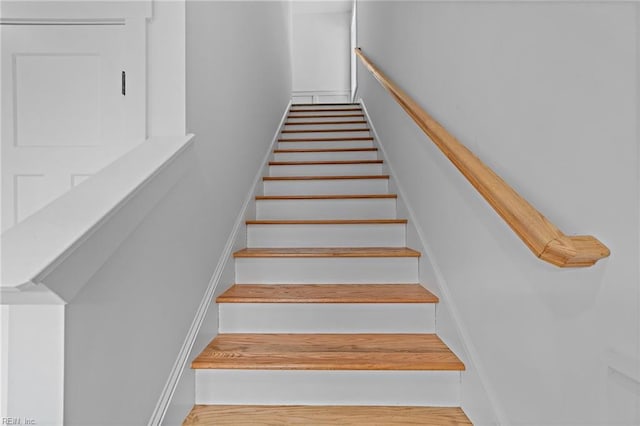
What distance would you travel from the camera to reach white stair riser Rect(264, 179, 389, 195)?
279 cm

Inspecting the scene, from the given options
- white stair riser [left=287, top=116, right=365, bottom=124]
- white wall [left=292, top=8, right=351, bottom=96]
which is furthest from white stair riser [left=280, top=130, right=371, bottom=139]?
white wall [left=292, top=8, right=351, bottom=96]

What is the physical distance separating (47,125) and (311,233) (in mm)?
1288

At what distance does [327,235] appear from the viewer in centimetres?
225

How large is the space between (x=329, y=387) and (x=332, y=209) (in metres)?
1.27

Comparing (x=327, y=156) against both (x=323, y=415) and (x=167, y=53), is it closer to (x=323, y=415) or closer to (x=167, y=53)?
(x=167, y=53)

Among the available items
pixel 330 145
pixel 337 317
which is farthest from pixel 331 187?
pixel 337 317

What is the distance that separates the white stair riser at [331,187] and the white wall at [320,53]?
4.12m

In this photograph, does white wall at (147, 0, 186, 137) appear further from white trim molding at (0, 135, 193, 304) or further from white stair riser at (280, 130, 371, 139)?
white stair riser at (280, 130, 371, 139)

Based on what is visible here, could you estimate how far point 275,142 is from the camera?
3580 mm

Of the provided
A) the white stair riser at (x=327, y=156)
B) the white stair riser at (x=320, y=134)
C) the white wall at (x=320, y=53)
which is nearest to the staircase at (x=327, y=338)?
the white stair riser at (x=327, y=156)

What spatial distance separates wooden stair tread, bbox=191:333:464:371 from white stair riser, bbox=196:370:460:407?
1.2 inches

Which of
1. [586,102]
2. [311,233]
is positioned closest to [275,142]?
[311,233]

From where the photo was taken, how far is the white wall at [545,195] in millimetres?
684

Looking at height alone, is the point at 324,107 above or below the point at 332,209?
above
